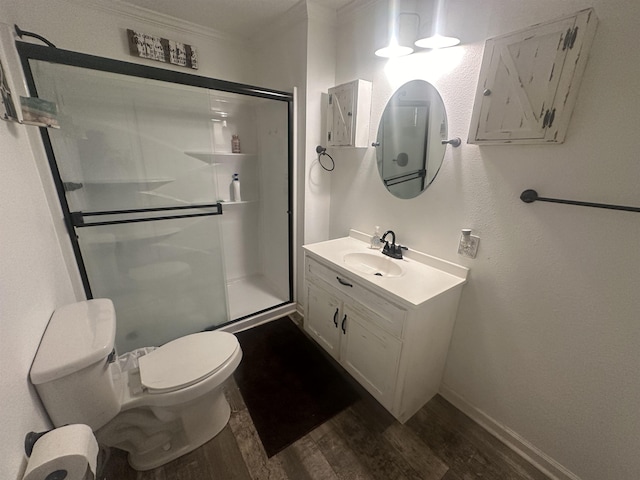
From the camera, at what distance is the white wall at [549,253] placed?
91 centimetres

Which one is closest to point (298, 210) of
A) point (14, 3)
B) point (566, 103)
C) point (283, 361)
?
point (283, 361)

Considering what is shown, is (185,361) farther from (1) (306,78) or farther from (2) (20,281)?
(1) (306,78)

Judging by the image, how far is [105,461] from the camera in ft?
3.95

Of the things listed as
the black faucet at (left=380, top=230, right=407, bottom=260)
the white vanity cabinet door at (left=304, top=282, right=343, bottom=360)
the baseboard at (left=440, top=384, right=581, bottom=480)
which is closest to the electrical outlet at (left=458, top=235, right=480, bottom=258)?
the black faucet at (left=380, top=230, right=407, bottom=260)

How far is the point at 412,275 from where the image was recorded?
56.9 inches

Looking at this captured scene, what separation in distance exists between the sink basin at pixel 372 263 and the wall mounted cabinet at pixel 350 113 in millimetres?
747

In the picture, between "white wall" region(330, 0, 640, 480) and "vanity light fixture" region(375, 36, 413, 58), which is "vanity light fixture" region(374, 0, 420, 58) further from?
"white wall" region(330, 0, 640, 480)

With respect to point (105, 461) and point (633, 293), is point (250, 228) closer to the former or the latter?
point (105, 461)

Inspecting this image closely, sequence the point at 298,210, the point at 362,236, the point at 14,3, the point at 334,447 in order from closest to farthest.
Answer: the point at 334,447 → the point at 14,3 → the point at 362,236 → the point at 298,210

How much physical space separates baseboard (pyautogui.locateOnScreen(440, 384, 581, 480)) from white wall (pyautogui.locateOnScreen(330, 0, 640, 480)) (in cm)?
1

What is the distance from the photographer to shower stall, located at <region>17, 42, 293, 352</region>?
138 cm

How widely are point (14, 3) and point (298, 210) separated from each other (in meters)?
2.00

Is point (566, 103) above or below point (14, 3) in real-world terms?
below

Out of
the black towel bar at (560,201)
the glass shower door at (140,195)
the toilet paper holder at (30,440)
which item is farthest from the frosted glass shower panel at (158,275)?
the black towel bar at (560,201)
